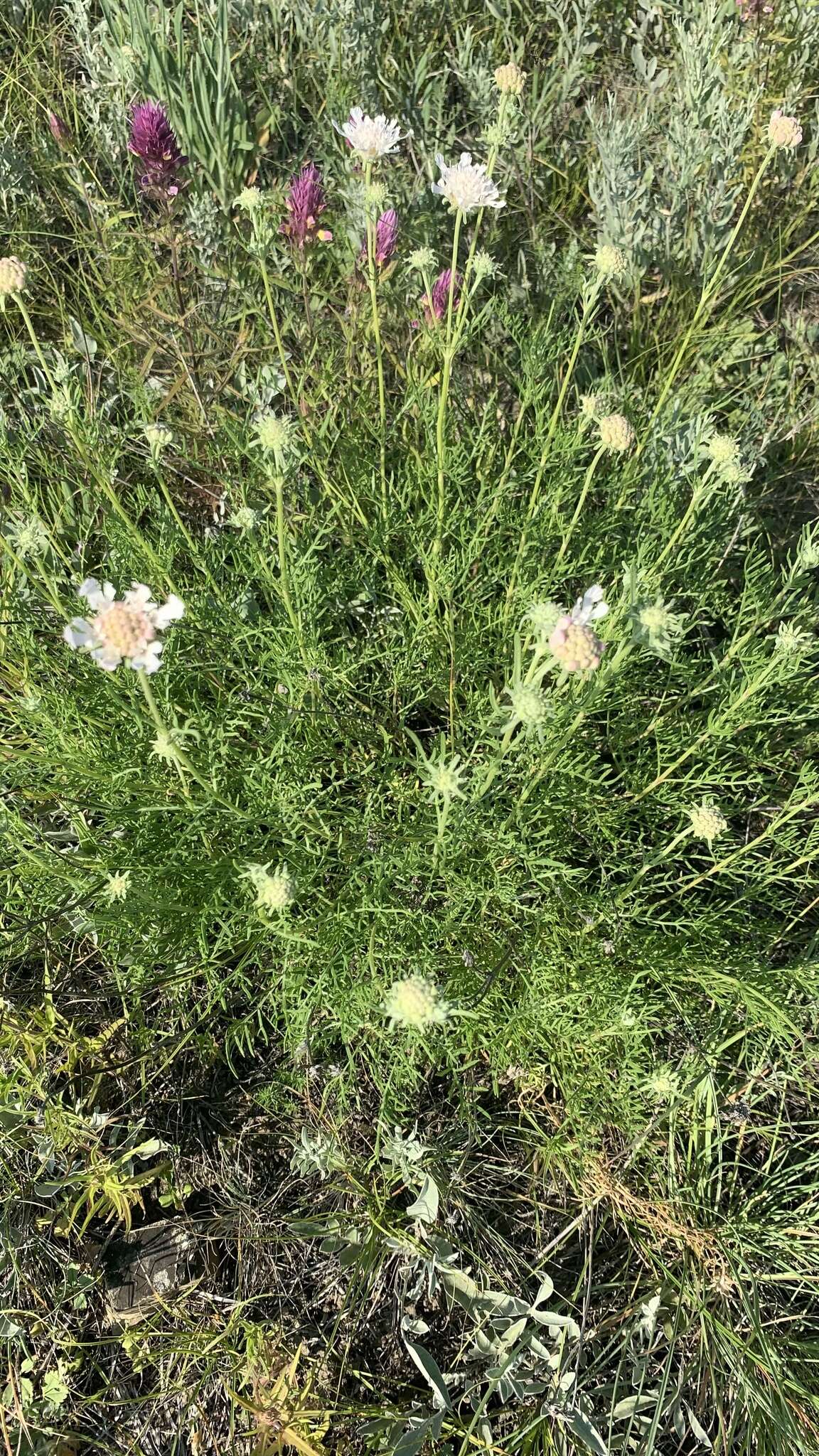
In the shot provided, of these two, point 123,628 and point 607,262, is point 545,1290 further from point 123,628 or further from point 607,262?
point 607,262

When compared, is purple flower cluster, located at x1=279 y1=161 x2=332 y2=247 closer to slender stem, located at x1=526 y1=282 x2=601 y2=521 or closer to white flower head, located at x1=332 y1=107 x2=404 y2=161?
white flower head, located at x1=332 y1=107 x2=404 y2=161

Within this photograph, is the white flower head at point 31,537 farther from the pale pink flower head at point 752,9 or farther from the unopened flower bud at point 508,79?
the pale pink flower head at point 752,9

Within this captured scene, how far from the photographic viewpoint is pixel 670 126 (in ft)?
8.81

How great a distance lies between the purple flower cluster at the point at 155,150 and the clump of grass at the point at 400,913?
2 cm

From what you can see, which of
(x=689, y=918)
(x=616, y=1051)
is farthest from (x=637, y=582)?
(x=616, y=1051)

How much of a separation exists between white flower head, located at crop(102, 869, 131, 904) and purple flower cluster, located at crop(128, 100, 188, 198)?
166cm

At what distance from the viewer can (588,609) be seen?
1287mm

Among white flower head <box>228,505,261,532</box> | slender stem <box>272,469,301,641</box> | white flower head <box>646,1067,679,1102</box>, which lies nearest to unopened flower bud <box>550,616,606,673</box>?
slender stem <box>272,469,301,641</box>

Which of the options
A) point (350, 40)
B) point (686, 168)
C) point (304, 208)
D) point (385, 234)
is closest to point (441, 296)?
point (385, 234)

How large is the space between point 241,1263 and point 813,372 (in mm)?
2840

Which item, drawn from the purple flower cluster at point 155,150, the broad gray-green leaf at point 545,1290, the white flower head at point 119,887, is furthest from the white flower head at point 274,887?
the purple flower cluster at point 155,150

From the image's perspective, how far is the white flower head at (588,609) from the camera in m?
1.26

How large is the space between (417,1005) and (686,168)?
2463 millimetres

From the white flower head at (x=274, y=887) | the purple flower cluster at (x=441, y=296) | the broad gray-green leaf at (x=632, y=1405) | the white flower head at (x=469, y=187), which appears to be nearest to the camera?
the white flower head at (x=274, y=887)
